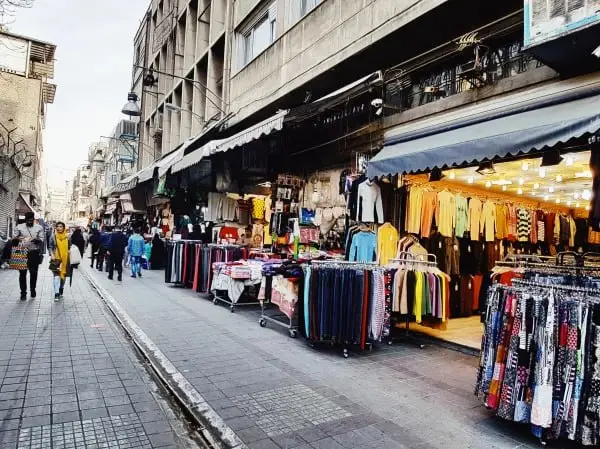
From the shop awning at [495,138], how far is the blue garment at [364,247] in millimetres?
1498

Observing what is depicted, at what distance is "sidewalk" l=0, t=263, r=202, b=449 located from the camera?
3568 mm

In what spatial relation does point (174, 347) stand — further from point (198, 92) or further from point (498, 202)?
point (198, 92)

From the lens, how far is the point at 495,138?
5.56 m

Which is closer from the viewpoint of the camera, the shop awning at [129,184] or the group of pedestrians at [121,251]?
the group of pedestrians at [121,251]

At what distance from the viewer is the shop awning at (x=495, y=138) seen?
4.76m

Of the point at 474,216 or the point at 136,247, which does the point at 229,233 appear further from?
the point at 474,216

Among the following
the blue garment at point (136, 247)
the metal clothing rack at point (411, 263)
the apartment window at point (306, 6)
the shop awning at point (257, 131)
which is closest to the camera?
the metal clothing rack at point (411, 263)

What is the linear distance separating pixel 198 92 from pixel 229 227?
10.4m

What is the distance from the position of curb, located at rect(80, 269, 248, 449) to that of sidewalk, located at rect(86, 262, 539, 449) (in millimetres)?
35

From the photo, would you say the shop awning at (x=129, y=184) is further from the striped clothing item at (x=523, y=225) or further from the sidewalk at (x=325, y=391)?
the striped clothing item at (x=523, y=225)

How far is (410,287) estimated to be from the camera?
7180 millimetres

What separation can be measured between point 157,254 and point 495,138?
58.1 feet

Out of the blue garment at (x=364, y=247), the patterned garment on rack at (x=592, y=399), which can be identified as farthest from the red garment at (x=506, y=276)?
the patterned garment on rack at (x=592, y=399)

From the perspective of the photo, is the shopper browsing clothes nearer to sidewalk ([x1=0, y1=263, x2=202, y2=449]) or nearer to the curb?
sidewalk ([x1=0, y1=263, x2=202, y2=449])
